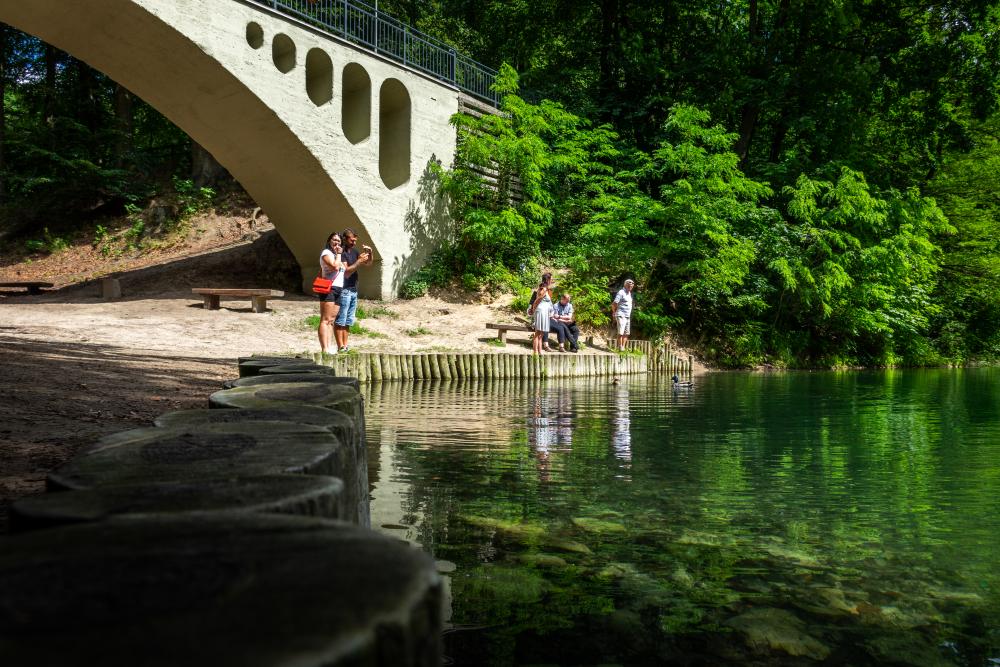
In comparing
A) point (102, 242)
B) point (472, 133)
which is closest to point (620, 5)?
point (472, 133)

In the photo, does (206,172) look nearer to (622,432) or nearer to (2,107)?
(2,107)

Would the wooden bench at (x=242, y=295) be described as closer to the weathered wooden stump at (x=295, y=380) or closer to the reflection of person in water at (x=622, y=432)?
the reflection of person in water at (x=622, y=432)

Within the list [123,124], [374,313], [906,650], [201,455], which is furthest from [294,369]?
[123,124]

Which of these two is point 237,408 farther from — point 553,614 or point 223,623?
point 223,623

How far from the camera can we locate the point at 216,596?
3.39ft

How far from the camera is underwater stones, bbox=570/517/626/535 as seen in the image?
3619 millimetres

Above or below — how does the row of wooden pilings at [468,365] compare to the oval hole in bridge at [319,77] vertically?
below

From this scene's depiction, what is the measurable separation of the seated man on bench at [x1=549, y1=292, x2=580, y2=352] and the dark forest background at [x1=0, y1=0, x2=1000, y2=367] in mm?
2090

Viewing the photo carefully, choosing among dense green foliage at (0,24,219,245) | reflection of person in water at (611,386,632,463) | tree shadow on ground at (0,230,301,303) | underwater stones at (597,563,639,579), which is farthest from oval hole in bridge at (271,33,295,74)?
underwater stones at (597,563,639,579)

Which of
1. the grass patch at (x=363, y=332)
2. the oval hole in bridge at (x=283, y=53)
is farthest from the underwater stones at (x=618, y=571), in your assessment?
the oval hole in bridge at (x=283, y=53)

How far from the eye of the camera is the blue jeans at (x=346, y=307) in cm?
1096

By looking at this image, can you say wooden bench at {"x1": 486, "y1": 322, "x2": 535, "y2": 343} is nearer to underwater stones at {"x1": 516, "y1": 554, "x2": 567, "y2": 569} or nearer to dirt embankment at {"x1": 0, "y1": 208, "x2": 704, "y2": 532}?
dirt embankment at {"x1": 0, "y1": 208, "x2": 704, "y2": 532}

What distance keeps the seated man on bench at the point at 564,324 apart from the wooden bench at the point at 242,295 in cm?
585

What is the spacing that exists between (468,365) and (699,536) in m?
9.04
